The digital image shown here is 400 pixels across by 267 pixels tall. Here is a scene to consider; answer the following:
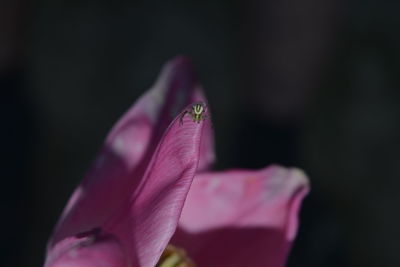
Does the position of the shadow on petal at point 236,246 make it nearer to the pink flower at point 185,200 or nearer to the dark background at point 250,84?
the pink flower at point 185,200

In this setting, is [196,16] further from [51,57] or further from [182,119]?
[182,119]

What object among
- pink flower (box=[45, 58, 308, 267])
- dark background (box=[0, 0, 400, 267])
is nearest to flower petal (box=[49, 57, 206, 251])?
pink flower (box=[45, 58, 308, 267])

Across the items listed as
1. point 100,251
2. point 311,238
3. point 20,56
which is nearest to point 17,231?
point 20,56

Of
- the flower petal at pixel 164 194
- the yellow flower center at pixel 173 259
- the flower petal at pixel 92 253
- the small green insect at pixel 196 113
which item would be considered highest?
the small green insect at pixel 196 113

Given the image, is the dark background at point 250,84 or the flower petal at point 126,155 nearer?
the flower petal at point 126,155

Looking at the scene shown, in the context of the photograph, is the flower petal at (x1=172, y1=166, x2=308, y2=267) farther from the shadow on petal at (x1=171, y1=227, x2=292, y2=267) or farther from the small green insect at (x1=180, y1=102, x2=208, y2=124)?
the small green insect at (x1=180, y1=102, x2=208, y2=124)

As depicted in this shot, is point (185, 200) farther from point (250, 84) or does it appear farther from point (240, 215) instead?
point (250, 84)

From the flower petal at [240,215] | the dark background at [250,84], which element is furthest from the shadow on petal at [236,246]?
the dark background at [250,84]

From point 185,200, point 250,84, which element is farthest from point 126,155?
point 250,84
